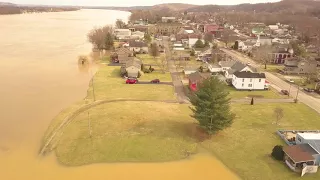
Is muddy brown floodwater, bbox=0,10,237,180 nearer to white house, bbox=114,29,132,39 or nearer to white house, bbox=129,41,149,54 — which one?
white house, bbox=129,41,149,54

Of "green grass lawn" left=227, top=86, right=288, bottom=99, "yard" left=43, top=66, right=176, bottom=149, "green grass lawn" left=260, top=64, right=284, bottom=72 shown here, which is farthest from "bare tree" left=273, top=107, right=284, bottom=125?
"green grass lawn" left=260, top=64, right=284, bottom=72

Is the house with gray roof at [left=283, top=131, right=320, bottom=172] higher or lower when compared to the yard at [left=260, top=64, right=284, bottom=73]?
lower

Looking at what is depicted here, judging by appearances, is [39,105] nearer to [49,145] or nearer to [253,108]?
[49,145]

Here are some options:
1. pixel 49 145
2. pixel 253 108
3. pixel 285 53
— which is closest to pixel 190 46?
pixel 285 53

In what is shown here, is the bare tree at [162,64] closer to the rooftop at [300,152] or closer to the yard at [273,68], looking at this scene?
the yard at [273,68]

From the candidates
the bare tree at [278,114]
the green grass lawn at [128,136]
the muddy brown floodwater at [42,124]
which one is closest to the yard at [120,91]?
the muddy brown floodwater at [42,124]

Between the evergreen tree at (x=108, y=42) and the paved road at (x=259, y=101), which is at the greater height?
the evergreen tree at (x=108, y=42)
